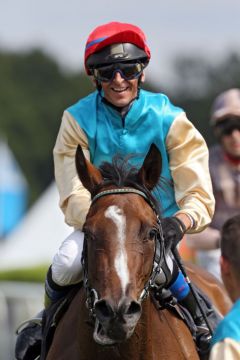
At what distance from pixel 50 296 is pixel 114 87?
57.0 inches

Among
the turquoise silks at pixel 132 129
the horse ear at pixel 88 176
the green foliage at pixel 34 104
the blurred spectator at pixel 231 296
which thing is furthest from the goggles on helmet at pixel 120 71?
the green foliage at pixel 34 104

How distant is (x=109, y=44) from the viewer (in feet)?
25.7

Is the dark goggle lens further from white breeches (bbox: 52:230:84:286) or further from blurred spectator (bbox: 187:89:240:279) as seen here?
white breeches (bbox: 52:230:84:286)

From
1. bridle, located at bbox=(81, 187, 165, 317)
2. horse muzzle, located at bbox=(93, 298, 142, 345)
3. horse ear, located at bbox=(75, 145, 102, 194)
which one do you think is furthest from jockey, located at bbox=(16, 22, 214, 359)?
horse muzzle, located at bbox=(93, 298, 142, 345)

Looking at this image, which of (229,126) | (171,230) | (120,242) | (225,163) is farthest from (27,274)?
(120,242)

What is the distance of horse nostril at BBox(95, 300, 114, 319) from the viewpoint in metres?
6.35

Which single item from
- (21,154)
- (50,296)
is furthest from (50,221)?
(21,154)

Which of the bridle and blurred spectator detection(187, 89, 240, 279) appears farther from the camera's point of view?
blurred spectator detection(187, 89, 240, 279)

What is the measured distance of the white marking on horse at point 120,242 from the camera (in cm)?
649

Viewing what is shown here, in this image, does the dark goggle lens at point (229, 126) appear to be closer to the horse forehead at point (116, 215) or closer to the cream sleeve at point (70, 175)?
the cream sleeve at point (70, 175)

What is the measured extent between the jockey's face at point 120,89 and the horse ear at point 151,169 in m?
0.91

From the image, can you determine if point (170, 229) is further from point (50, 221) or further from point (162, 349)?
point (50, 221)

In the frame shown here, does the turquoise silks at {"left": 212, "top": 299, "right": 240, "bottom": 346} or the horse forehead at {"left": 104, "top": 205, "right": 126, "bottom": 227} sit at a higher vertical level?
the turquoise silks at {"left": 212, "top": 299, "right": 240, "bottom": 346}

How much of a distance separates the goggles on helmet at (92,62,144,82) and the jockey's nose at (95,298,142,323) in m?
1.92
